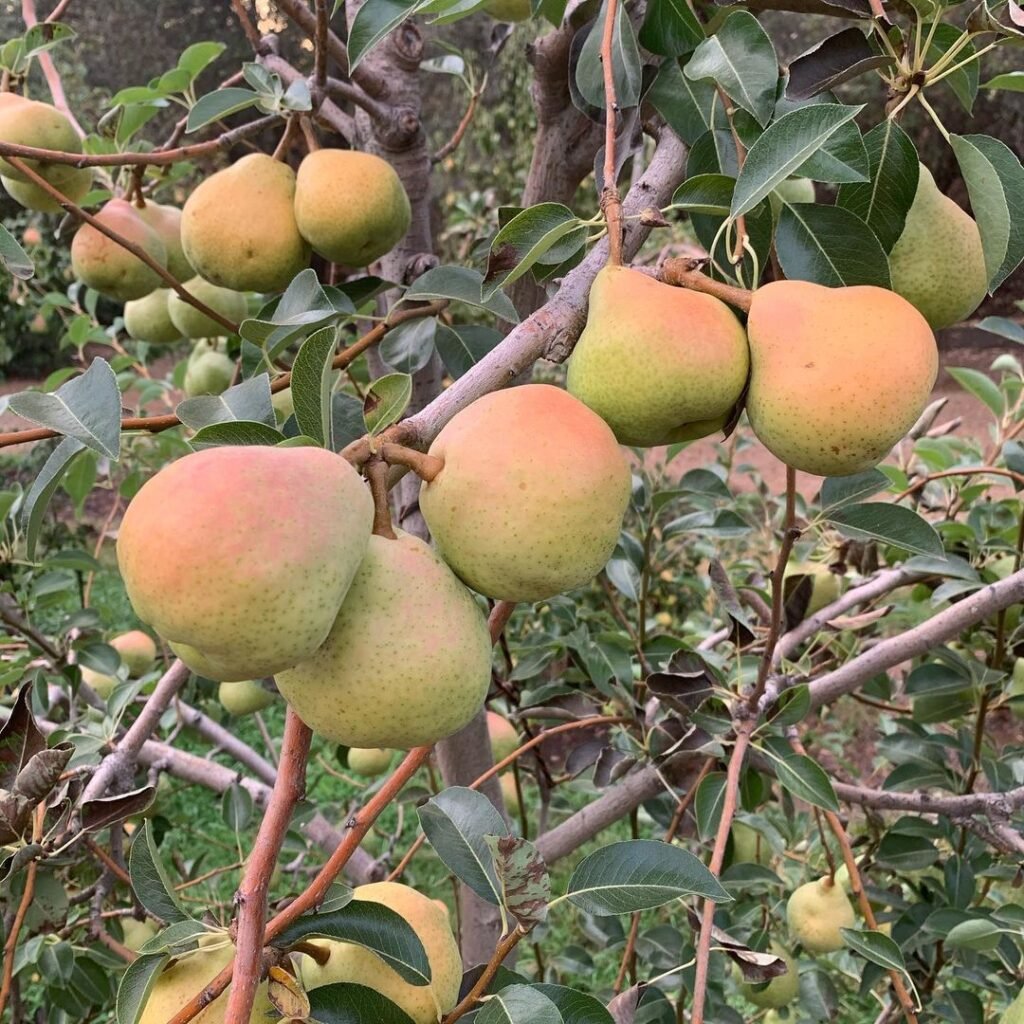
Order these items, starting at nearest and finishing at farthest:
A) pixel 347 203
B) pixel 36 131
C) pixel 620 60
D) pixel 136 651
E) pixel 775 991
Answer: pixel 620 60, pixel 347 203, pixel 36 131, pixel 775 991, pixel 136 651

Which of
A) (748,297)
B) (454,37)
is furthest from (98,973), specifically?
(454,37)

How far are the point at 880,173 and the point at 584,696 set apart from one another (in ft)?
2.66

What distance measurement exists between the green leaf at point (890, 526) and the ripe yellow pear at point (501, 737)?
2.61ft

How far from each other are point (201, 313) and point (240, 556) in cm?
106

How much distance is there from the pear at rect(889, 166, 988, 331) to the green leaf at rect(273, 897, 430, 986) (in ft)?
1.98

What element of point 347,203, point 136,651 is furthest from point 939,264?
point 136,651

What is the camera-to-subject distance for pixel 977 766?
1.34 m

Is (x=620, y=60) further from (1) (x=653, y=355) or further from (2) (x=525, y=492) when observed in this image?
(2) (x=525, y=492)

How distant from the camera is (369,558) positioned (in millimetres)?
520

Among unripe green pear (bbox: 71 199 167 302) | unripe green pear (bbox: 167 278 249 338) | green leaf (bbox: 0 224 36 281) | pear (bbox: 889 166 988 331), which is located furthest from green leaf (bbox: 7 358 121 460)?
unripe green pear (bbox: 167 278 249 338)

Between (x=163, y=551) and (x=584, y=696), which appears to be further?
(x=584, y=696)

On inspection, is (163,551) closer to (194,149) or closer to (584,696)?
(194,149)

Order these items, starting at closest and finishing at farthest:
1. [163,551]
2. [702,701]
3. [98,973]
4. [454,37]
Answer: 1. [163,551]
2. [702,701]
3. [98,973]
4. [454,37]

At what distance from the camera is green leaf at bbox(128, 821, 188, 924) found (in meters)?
0.66
